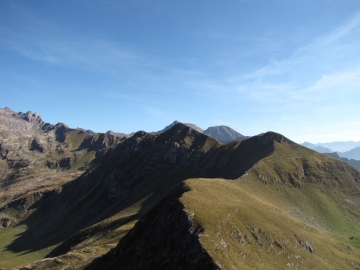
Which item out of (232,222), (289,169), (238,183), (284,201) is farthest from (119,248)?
(289,169)

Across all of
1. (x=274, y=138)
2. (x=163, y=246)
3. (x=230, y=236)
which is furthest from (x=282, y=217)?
(x=274, y=138)

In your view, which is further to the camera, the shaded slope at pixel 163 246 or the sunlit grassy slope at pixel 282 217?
the sunlit grassy slope at pixel 282 217

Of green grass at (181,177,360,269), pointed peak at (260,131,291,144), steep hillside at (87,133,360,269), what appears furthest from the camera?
pointed peak at (260,131,291,144)

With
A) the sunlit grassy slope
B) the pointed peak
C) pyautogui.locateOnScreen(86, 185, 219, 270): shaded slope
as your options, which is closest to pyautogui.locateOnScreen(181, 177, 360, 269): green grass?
the sunlit grassy slope

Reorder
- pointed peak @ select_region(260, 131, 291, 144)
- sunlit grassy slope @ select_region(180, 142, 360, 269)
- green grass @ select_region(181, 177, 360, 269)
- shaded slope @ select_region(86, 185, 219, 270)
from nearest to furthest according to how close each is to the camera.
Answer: shaded slope @ select_region(86, 185, 219, 270), green grass @ select_region(181, 177, 360, 269), sunlit grassy slope @ select_region(180, 142, 360, 269), pointed peak @ select_region(260, 131, 291, 144)

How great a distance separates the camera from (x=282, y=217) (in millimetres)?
78125

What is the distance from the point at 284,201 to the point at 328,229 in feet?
66.8

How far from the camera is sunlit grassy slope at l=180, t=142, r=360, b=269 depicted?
2111 inches

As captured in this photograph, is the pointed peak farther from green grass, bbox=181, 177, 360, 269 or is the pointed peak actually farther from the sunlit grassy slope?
green grass, bbox=181, 177, 360, 269

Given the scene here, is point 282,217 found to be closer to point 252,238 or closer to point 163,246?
point 252,238

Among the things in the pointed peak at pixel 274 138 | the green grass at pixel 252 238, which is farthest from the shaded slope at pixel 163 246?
the pointed peak at pixel 274 138

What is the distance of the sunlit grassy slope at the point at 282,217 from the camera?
5362 centimetres

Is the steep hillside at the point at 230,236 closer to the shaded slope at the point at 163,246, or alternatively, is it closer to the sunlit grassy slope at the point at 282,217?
the shaded slope at the point at 163,246

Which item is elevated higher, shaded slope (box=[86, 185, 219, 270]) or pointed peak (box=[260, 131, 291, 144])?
pointed peak (box=[260, 131, 291, 144])
